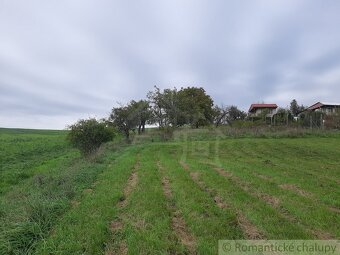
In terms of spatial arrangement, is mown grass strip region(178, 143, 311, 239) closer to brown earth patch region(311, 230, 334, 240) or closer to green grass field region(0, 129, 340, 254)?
green grass field region(0, 129, 340, 254)

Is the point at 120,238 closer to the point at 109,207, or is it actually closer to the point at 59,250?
the point at 59,250

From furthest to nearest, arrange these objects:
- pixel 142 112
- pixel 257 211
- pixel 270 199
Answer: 1. pixel 142 112
2. pixel 270 199
3. pixel 257 211

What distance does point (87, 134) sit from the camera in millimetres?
19906

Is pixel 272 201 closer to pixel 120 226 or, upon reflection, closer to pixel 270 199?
pixel 270 199

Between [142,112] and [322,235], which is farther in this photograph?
[142,112]

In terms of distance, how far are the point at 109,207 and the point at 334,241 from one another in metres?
4.74

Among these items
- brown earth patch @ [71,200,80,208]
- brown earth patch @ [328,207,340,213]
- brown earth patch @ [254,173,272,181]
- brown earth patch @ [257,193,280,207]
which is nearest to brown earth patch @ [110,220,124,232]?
brown earth patch @ [71,200,80,208]

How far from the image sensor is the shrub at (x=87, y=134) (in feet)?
64.9

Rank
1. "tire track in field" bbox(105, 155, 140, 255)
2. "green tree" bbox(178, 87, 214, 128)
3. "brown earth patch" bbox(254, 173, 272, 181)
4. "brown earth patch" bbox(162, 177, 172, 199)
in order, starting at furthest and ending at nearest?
1. "green tree" bbox(178, 87, 214, 128)
2. "brown earth patch" bbox(254, 173, 272, 181)
3. "brown earth patch" bbox(162, 177, 172, 199)
4. "tire track in field" bbox(105, 155, 140, 255)

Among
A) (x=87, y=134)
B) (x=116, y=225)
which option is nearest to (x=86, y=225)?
(x=116, y=225)

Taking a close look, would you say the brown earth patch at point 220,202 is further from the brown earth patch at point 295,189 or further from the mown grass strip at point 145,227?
the brown earth patch at point 295,189

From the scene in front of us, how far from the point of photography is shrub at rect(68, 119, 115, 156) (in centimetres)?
1978

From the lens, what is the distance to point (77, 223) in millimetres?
6051

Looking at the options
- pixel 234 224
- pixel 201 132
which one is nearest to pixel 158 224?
pixel 234 224
